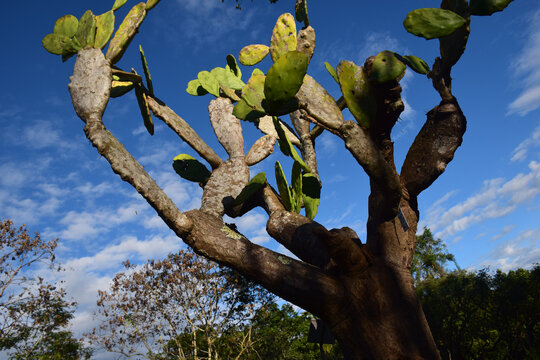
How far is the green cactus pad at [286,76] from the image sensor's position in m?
1.86

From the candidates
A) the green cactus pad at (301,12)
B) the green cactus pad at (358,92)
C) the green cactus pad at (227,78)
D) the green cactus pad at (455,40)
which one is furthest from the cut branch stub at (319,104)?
the green cactus pad at (227,78)

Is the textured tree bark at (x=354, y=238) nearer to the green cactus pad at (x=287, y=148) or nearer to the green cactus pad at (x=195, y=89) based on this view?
the green cactus pad at (x=287, y=148)

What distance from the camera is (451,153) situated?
228cm

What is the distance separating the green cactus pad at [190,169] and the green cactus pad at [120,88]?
76 centimetres

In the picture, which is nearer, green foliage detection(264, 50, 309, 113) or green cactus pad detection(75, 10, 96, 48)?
green foliage detection(264, 50, 309, 113)

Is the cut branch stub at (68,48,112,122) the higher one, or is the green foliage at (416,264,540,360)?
the cut branch stub at (68,48,112,122)

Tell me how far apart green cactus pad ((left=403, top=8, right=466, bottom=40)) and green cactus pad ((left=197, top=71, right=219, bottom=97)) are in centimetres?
209

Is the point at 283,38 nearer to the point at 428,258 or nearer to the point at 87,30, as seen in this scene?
the point at 87,30

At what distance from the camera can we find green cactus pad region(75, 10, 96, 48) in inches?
105

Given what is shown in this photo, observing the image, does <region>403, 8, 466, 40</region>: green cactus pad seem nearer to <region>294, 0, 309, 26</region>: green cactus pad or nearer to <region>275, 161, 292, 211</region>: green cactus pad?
<region>294, 0, 309, 26</region>: green cactus pad

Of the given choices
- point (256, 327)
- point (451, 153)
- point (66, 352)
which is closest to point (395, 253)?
point (451, 153)

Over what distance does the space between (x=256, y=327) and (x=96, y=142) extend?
9.12 m

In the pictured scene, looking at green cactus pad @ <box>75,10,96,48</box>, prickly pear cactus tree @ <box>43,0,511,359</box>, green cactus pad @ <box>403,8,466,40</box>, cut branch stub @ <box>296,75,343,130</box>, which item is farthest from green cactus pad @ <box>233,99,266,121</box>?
green cactus pad @ <box>75,10,96,48</box>

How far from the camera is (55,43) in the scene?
2.78 metres
